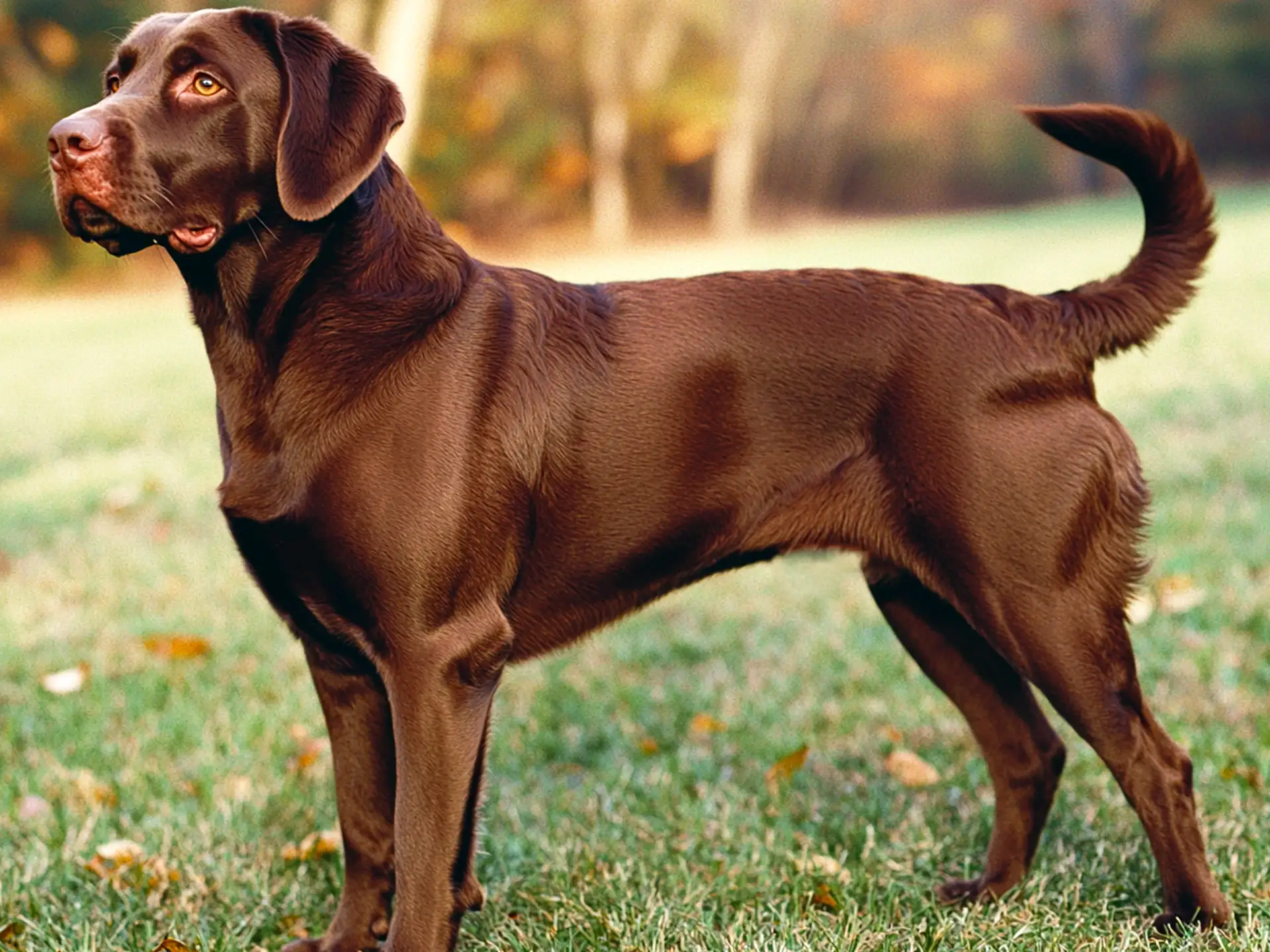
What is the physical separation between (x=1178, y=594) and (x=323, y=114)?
3602 millimetres

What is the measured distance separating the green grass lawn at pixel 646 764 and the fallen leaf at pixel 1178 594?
0.04 meters

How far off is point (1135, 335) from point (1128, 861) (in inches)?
46.6

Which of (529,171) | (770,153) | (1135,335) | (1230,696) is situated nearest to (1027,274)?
(1230,696)

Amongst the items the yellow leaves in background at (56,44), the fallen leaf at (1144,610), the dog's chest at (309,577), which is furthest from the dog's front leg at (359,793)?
the yellow leaves in background at (56,44)

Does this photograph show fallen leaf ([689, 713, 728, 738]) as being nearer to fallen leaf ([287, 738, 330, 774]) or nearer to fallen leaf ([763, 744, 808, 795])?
fallen leaf ([763, 744, 808, 795])

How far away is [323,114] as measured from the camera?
2482 millimetres

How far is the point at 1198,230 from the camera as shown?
114 inches

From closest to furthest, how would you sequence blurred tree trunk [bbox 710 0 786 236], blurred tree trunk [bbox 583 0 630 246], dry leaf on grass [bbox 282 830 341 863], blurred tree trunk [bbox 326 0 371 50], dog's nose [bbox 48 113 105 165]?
dog's nose [bbox 48 113 105 165] < dry leaf on grass [bbox 282 830 341 863] < blurred tree trunk [bbox 326 0 371 50] < blurred tree trunk [bbox 583 0 630 246] < blurred tree trunk [bbox 710 0 786 236]

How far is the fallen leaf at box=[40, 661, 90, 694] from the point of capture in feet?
14.3

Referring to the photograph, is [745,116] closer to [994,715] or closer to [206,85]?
[994,715]

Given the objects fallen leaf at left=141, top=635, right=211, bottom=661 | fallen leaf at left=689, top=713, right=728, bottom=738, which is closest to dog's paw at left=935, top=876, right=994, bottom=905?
fallen leaf at left=689, top=713, right=728, bottom=738

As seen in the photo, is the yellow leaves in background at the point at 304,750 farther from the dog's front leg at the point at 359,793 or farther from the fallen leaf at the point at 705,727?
the fallen leaf at the point at 705,727

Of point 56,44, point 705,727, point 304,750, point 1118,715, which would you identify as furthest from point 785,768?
point 56,44

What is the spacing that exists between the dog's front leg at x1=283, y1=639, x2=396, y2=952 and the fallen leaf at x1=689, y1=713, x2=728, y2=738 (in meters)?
1.39
